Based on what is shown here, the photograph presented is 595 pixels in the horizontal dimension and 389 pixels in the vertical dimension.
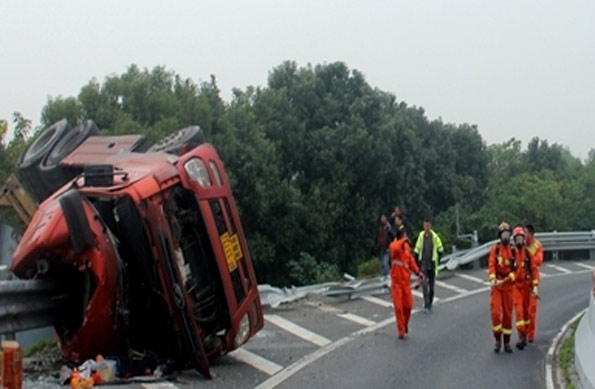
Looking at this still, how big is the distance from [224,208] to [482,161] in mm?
42815

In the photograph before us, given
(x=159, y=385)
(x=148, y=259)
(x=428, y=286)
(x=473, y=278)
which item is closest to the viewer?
(x=159, y=385)

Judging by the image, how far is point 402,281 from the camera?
44.7 feet

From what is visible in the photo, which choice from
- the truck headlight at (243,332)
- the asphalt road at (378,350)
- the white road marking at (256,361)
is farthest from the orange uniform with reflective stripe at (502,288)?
the truck headlight at (243,332)

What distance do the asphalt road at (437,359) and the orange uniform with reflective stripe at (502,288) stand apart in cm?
40

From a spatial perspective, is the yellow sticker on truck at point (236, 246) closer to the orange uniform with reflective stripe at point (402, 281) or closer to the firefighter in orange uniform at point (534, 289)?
the orange uniform with reflective stripe at point (402, 281)

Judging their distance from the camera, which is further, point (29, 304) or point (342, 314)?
point (342, 314)

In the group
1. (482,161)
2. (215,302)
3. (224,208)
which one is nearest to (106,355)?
(215,302)

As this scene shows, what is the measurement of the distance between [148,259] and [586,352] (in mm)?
4691

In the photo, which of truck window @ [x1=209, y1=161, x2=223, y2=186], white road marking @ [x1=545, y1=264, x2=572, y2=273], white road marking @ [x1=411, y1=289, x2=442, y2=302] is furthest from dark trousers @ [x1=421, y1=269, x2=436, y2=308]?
white road marking @ [x1=545, y1=264, x2=572, y2=273]

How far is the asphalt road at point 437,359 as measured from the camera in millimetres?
10703

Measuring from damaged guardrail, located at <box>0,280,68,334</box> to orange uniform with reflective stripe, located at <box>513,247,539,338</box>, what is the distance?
601 cm

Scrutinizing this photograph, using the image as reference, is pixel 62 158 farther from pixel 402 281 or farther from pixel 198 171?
pixel 402 281

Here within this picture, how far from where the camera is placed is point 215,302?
35.5ft

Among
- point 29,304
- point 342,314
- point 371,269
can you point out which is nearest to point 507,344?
point 342,314
